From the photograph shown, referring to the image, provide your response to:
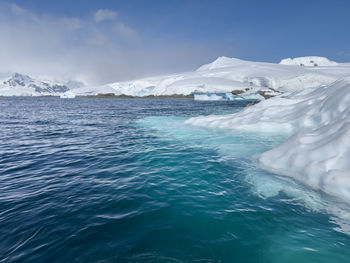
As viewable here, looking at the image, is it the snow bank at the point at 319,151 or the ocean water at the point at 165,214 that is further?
the snow bank at the point at 319,151

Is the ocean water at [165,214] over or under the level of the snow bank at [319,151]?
under

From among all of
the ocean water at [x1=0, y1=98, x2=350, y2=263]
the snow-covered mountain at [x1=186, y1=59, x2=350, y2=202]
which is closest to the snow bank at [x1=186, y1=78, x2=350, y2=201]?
the snow-covered mountain at [x1=186, y1=59, x2=350, y2=202]

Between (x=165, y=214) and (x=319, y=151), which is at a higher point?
(x=319, y=151)

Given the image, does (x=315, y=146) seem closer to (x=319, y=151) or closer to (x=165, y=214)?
(x=319, y=151)

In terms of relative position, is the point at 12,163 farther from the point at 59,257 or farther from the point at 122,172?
the point at 59,257

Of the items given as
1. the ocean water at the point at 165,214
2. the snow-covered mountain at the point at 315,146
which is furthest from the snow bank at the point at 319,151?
the ocean water at the point at 165,214

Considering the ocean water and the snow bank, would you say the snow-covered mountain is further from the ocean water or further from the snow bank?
the ocean water

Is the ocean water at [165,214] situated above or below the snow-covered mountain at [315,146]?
A: below

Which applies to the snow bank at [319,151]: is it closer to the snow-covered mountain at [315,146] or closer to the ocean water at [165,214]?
the snow-covered mountain at [315,146]

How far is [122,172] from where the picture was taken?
23.1 ft

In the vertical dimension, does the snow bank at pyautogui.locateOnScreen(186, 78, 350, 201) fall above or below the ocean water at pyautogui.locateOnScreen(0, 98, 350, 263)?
above

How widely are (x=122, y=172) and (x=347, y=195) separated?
6590mm

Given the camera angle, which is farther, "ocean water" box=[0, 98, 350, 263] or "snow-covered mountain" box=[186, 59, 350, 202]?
"snow-covered mountain" box=[186, 59, 350, 202]

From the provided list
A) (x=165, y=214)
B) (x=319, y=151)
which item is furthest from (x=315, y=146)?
(x=165, y=214)
